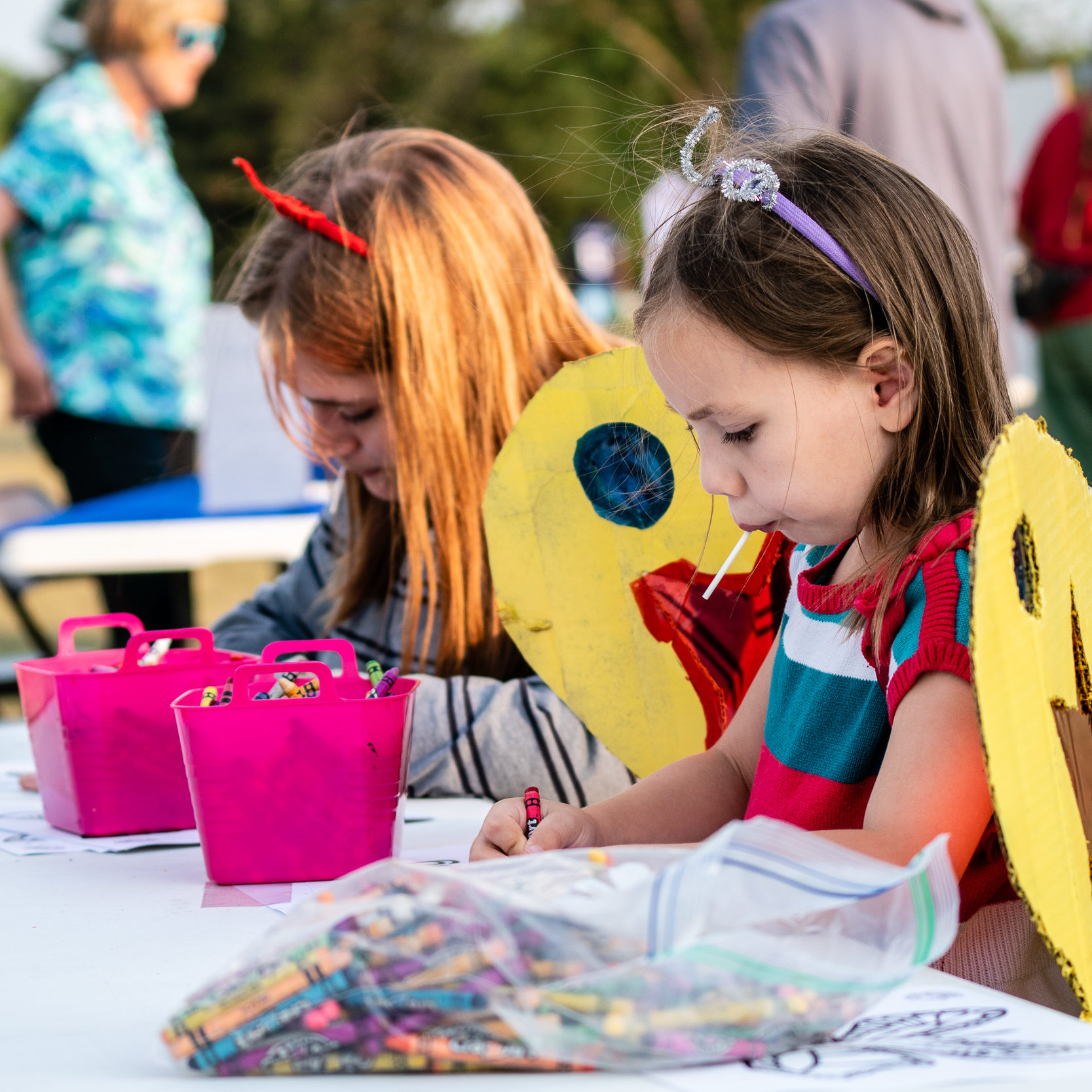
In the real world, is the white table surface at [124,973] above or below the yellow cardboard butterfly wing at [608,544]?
below

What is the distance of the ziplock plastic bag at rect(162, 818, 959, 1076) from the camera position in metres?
0.53

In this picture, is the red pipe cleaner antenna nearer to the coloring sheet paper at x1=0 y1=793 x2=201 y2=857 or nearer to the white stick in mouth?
the white stick in mouth

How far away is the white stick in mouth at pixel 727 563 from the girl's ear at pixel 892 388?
8.1 inches

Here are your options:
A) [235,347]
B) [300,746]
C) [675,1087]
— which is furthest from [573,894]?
[235,347]

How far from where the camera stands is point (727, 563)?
3.41 feet

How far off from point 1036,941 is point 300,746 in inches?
19.3

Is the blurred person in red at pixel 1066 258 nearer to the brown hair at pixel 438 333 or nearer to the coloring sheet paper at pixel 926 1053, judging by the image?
the brown hair at pixel 438 333

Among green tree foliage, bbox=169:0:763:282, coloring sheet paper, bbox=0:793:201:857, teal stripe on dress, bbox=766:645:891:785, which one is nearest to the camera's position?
teal stripe on dress, bbox=766:645:891:785

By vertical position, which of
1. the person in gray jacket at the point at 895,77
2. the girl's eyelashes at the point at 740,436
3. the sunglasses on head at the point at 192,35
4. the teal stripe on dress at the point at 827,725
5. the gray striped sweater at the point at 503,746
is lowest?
the gray striped sweater at the point at 503,746

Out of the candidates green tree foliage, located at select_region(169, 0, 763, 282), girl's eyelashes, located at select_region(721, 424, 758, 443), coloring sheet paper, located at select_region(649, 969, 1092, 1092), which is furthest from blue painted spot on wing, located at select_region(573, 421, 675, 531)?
green tree foliage, located at select_region(169, 0, 763, 282)

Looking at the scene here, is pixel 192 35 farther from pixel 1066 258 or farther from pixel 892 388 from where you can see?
pixel 892 388

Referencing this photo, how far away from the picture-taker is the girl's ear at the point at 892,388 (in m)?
0.86

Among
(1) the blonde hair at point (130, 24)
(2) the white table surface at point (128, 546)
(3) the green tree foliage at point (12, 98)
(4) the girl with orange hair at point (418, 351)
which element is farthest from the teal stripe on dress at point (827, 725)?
(3) the green tree foliage at point (12, 98)

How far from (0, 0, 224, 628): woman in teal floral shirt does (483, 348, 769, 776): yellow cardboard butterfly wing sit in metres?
1.62
